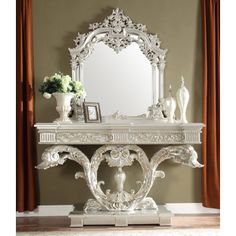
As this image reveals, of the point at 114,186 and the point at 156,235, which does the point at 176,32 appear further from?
the point at 156,235

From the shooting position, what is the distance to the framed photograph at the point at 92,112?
168 inches

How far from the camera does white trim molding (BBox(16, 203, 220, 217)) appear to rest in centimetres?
460

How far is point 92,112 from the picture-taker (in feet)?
14.2

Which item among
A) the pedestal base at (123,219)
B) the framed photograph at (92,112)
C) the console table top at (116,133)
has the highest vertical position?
the framed photograph at (92,112)

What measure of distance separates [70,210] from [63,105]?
4.07 ft

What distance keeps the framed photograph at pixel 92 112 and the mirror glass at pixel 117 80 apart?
17 cm

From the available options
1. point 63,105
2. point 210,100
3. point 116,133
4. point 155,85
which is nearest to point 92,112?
point 63,105

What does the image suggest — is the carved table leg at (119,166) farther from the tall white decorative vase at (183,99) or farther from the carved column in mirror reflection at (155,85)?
the carved column in mirror reflection at (155,85)

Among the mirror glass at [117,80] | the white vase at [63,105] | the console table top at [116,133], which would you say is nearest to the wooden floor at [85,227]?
the console table top at [116,133]

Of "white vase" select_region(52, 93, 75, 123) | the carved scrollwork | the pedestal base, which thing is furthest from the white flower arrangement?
the pedestal base

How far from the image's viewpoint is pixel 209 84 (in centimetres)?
463

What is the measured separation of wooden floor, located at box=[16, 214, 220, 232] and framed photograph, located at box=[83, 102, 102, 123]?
108 centimetres

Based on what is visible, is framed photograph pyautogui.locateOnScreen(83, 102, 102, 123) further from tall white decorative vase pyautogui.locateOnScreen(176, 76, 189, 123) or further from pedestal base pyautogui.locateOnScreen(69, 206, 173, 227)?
pedestal base pyautogui.locateOnScreen(69, 206, 173, 227)
